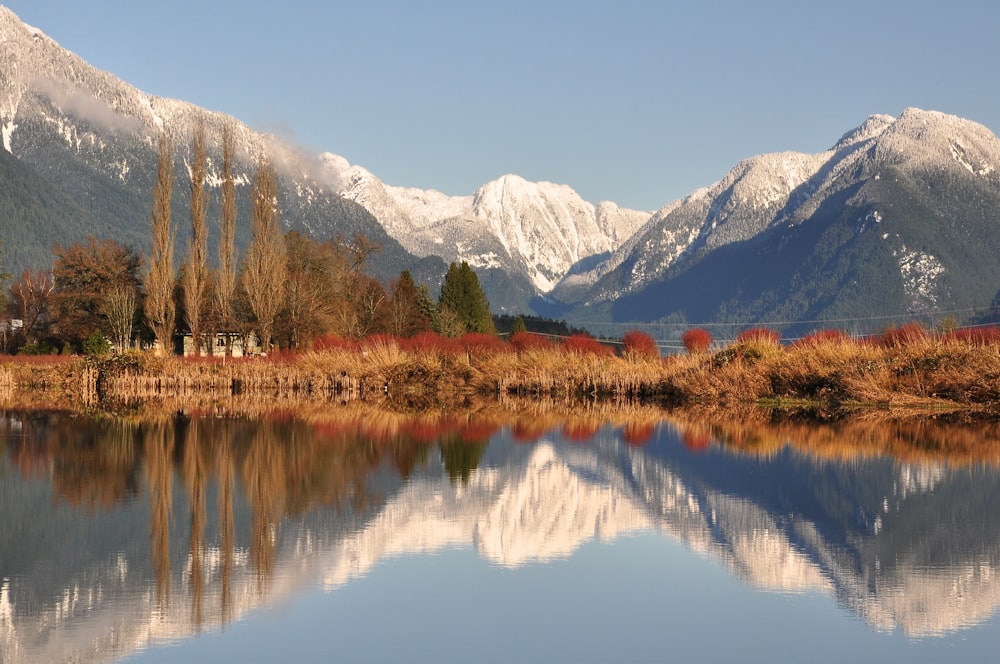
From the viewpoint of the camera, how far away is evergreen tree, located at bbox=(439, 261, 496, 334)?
76.4 metres

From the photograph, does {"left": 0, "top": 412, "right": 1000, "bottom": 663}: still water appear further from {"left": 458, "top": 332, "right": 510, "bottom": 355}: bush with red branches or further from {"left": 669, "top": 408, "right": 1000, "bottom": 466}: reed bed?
{"left": 458, "top": 332, "right": 510, "bottom": 355}: bush with red branches

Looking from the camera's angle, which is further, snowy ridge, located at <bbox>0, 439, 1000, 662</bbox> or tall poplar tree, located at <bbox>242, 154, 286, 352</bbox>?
tall poplar tree, located at <bbox>242, 154, 286, 352</bbox>

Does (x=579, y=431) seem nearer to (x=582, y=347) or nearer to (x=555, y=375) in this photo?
(x=555, y=375)

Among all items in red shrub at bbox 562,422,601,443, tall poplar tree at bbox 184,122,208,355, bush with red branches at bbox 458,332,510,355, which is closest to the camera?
red shrub at bbox 562,422,601,443

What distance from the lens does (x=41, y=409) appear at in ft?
111

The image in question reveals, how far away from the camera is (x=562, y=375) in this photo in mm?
39344

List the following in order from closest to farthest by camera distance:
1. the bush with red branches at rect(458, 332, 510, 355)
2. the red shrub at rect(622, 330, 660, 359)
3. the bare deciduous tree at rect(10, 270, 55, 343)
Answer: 1. the red shrub at rect(622, 330, 660, 359)
2. the bush with red branches at rect(458, 332, 510, 355)
3. the bare deciduous tree at rect(10, 270, 55, 343)

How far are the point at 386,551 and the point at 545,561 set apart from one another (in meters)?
1.58

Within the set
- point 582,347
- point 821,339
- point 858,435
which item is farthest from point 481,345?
point 858,435

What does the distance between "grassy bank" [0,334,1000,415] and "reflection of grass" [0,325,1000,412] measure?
4 centimetres

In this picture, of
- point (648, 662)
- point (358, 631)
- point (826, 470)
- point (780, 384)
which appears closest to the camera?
→ point (648, 662)

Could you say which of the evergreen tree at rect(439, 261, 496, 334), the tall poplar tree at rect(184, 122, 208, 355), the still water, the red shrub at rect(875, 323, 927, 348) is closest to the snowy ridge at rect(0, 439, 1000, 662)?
the still water

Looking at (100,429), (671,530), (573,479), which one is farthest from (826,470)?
(100,429)

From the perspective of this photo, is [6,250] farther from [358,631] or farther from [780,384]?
[358,631]
